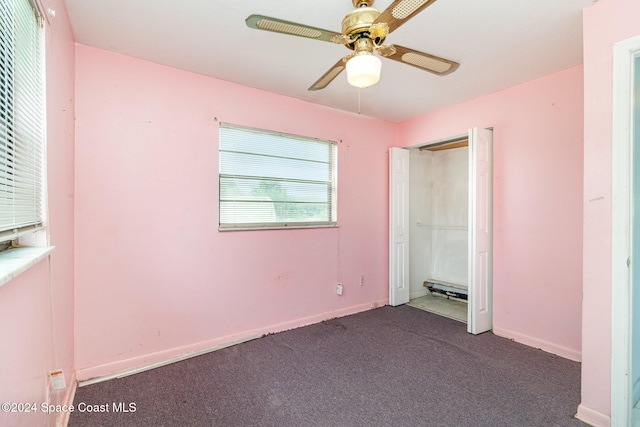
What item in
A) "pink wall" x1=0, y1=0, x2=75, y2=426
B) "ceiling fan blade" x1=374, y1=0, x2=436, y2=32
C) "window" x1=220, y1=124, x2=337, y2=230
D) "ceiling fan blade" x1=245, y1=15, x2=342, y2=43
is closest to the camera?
"pink wall" x1=0, y1=0, x2=75, y2=426

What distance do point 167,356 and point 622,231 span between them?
3161 mm

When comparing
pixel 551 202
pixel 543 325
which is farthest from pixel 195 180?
pixel 543 325

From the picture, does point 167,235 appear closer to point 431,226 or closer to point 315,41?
point 315,41

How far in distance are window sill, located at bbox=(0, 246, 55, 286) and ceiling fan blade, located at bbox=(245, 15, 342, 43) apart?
3.87 ft

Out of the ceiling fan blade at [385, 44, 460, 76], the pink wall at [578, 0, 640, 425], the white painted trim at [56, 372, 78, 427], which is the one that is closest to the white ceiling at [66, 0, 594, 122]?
the pink wall at [578, 0, 640, 425]

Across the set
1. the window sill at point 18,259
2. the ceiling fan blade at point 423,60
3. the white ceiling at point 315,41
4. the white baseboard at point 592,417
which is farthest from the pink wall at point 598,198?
the window sill at point 18,259

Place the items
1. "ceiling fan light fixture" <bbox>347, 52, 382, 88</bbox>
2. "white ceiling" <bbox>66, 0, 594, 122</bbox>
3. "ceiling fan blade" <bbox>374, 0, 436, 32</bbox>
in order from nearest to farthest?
1. "ceiling fan blade" <bbox>374, 0, 436, 32</bbox>
2. "ceiling fan light fixture" <bbox>347, 52, 382, 88</bbox>
3. "white ceiling" <bbox>66, 0, 594, 122</bbox>

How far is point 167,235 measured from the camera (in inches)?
97.3

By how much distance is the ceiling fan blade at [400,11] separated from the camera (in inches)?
44.2

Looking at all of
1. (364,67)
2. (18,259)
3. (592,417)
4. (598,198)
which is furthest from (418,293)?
(18,259)

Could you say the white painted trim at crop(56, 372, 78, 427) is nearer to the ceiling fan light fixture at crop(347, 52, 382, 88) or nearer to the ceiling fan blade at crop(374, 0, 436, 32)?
the ceiling fan light fixture at crop(347, 52, 382, 88)

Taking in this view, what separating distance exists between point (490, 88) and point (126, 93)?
3.19 m

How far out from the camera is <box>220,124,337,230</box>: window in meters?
2.79

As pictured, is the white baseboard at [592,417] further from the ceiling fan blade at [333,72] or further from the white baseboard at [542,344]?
the ceiling fan blade at [333,72]
